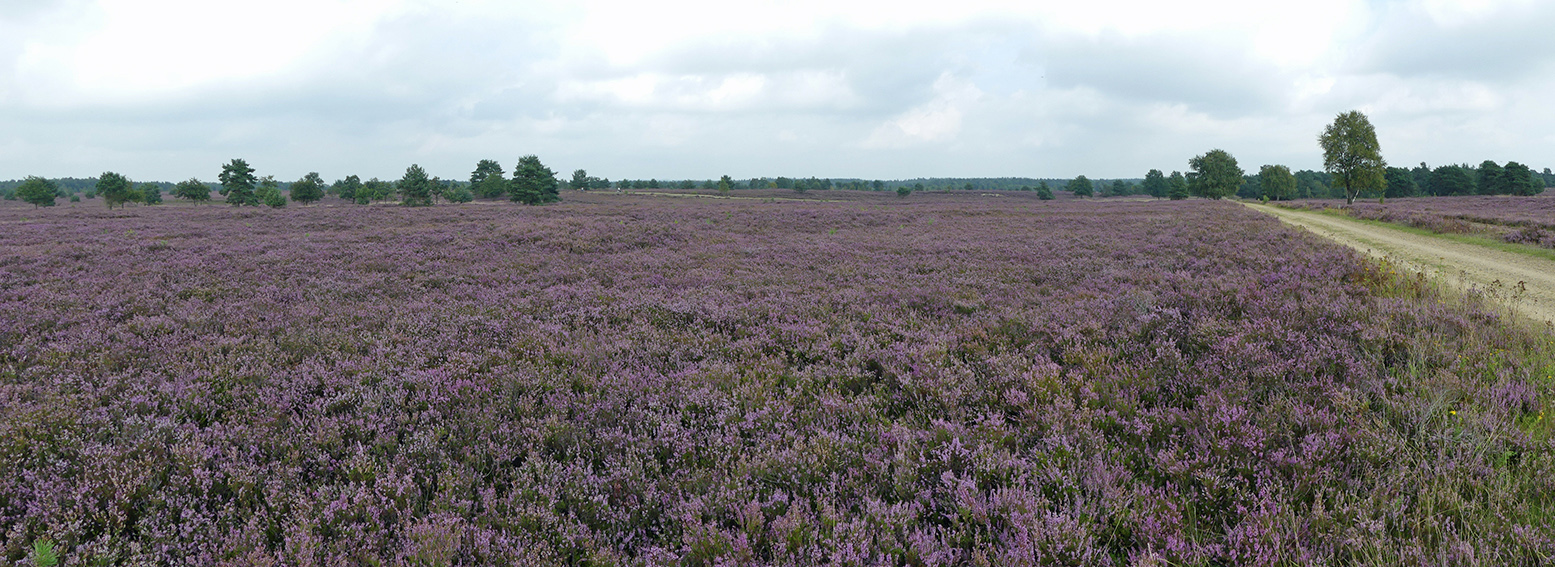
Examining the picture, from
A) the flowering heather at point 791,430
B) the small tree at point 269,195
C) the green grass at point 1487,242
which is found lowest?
the flowering heather at point 791,430

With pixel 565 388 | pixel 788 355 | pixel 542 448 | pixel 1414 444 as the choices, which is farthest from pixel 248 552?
pixel 1414 444

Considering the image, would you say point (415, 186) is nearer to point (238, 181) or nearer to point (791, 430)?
point (238, 181)

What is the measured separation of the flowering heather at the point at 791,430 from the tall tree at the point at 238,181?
82529mm

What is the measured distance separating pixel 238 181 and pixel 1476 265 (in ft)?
333

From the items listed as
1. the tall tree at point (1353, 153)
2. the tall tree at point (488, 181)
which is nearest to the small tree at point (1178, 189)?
the tall tree at point (1353, 153)

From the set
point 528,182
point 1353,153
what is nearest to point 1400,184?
point 1353,153

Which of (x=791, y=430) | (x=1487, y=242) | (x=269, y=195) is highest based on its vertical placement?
(x=269, y=195)

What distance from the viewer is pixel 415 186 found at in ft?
231

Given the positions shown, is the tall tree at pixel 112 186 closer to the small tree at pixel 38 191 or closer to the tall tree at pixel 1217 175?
the small tree at pixel 38 191

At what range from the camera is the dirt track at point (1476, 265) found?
9906 mm

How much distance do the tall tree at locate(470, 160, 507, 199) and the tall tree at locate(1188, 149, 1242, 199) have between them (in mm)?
110117

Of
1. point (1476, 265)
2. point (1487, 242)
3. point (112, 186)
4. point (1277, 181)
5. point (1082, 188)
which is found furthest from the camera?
point (1082, 188)

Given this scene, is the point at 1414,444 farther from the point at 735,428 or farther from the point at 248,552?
the point at 248,552

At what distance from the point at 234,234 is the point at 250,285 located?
51.6 feet
